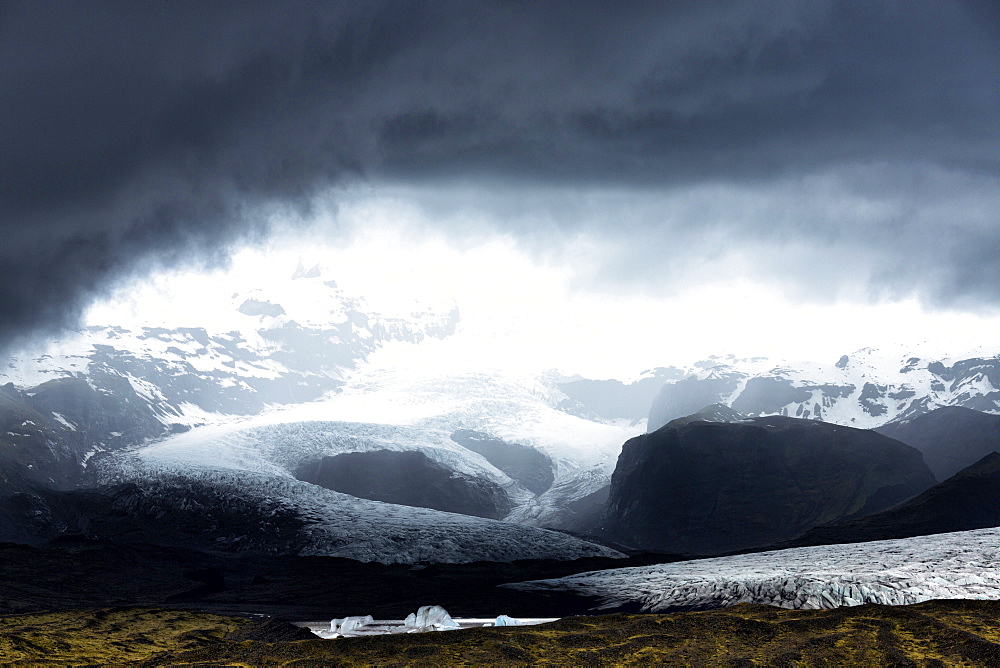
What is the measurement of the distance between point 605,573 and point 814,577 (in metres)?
57.1

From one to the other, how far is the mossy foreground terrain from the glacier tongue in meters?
24.0

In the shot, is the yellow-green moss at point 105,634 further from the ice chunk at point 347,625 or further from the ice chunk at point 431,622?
the ice chunk at point 431,622

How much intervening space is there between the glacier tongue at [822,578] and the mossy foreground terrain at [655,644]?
24.0 metres

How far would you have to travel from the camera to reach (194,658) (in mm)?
74125

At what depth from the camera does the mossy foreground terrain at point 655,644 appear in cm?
6731

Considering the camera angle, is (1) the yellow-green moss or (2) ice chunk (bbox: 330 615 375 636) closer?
(1) the yellow-green moss

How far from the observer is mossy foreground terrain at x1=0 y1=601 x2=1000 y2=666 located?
67312 millimetres

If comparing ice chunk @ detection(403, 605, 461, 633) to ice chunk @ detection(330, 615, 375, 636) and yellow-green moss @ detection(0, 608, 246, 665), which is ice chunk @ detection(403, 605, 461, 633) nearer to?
ice chunk @ detection(330, 615, 375, 636)

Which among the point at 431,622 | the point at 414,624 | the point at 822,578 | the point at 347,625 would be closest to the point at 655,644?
the point at 431,622

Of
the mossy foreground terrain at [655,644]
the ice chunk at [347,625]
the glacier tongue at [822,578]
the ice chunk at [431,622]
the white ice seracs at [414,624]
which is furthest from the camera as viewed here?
the glacier tongue at [822,578]

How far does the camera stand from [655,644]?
73.0 m

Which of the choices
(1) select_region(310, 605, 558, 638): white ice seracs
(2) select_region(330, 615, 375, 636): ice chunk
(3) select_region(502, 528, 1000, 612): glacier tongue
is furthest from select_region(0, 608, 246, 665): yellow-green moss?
(3) select_region(502, 528, 1000, 612): glacier tongue

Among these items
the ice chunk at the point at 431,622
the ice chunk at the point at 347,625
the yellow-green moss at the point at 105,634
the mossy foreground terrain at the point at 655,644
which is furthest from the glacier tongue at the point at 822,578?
the yellow-green moss at the point at 105,634

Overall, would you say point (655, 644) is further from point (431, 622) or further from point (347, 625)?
point (347, 625)
